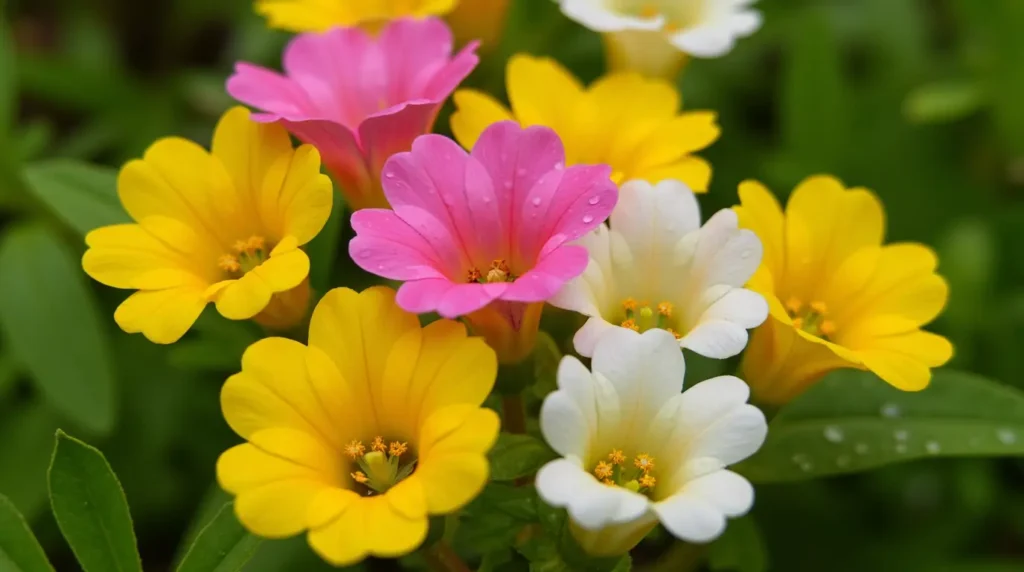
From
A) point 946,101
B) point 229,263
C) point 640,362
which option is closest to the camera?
point 640,362

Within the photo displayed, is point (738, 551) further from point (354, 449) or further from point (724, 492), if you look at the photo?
point (354, 449)

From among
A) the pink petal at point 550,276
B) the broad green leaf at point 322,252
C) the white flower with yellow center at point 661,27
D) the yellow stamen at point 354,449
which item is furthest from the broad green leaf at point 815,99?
the yellow stamen at point 354,449

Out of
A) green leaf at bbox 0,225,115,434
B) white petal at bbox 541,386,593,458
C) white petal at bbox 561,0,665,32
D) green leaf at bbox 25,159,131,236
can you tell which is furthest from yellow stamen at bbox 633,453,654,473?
green leaf at bbox 0,225,115,434

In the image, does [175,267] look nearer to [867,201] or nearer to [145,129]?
[867,201]

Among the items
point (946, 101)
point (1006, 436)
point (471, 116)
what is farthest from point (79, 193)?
point (946, 101)

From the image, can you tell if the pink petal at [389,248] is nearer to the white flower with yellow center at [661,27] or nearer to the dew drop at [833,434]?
the white flower with yellow center at [661,27]
